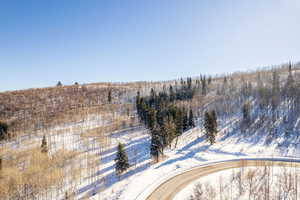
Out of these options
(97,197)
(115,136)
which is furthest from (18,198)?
(115,136)

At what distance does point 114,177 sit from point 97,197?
685 cm

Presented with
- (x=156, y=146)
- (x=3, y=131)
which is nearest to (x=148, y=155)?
(x=156, y=146)

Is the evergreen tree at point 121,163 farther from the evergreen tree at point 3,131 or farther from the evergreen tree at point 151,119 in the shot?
the evergreen tree at point 3,131

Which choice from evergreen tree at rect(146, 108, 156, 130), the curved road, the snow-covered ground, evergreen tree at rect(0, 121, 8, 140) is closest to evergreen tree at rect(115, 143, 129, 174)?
the snow-covered ground

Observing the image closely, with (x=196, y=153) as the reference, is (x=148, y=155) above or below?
below

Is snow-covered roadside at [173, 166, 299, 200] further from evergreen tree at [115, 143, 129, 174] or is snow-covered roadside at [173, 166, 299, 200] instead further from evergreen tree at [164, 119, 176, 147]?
evergreen tree at [164, 119, 176, 147]

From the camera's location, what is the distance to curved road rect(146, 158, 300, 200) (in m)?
26.1

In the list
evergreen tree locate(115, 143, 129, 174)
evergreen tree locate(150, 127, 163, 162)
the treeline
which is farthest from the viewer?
the treeline

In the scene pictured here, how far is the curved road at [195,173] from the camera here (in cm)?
2606

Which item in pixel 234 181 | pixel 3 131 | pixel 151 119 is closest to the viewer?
pixel 234 181

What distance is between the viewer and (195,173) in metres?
32.0

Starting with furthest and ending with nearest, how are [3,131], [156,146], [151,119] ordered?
[3,131] < [151,119] < [156,146]

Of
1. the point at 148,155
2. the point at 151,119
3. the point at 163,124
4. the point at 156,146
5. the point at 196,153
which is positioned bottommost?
the point at 148,155

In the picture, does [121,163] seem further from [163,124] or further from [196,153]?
[196,153]
